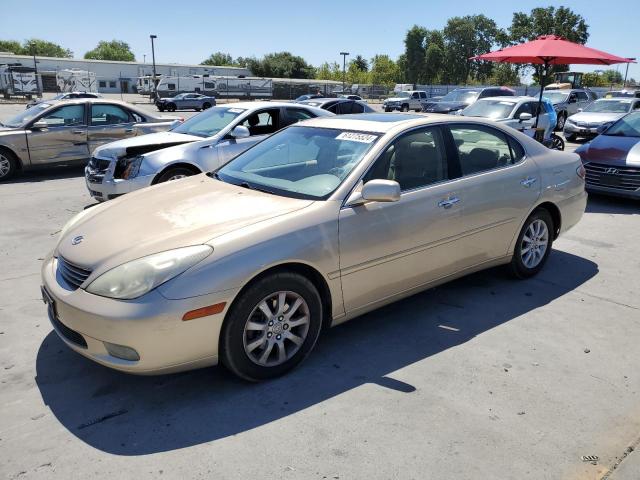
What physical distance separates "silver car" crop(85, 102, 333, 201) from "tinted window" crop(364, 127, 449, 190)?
3543 millimetres

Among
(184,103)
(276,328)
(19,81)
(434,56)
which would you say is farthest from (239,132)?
(434,56)

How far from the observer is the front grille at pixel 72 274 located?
302cm

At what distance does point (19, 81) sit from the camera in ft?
144

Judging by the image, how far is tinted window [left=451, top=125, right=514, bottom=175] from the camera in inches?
167

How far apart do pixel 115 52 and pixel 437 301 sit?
148231 millimetres

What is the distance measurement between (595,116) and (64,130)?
15039mm

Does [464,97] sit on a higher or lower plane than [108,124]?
higher

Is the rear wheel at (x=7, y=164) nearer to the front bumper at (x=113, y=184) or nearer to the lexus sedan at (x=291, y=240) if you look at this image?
the front bumper at (x=113, y=184)

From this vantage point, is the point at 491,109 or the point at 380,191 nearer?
the point at 380,191

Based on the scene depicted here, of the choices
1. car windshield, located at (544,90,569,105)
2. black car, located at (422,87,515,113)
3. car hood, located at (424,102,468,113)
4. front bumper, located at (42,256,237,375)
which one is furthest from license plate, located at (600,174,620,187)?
car windshield, located at (544,90,569,105)

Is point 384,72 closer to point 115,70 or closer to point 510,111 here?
point 115,70

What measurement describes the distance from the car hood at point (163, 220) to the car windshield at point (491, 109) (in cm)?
1039

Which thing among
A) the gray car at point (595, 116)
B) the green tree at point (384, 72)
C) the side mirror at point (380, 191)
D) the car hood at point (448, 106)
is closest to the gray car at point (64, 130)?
the side mirror at point (380, 191)

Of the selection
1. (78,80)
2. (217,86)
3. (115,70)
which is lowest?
(217,86)
